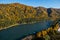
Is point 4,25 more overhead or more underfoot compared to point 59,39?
more underfoot

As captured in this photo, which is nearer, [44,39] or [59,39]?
[44,39]

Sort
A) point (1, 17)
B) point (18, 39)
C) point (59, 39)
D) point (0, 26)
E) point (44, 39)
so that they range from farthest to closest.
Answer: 1. point (1, 17)
2. point (0, 26)
3. point (18, 39)
4. point (59, 39)
5. point (44, 39)

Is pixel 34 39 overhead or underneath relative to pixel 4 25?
overhead

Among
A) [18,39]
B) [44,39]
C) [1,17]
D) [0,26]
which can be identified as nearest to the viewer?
[44,39]

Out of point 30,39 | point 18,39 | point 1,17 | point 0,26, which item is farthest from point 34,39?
point 1,17

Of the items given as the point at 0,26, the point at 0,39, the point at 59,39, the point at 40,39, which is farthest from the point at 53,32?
the point at 0,26

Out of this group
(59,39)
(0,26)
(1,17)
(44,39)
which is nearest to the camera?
(44,39)

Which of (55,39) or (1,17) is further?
(1,17)

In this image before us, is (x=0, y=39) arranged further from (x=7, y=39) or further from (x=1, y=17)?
(x=1, y=17)

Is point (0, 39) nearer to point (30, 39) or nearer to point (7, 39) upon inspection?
point (7, 39)
